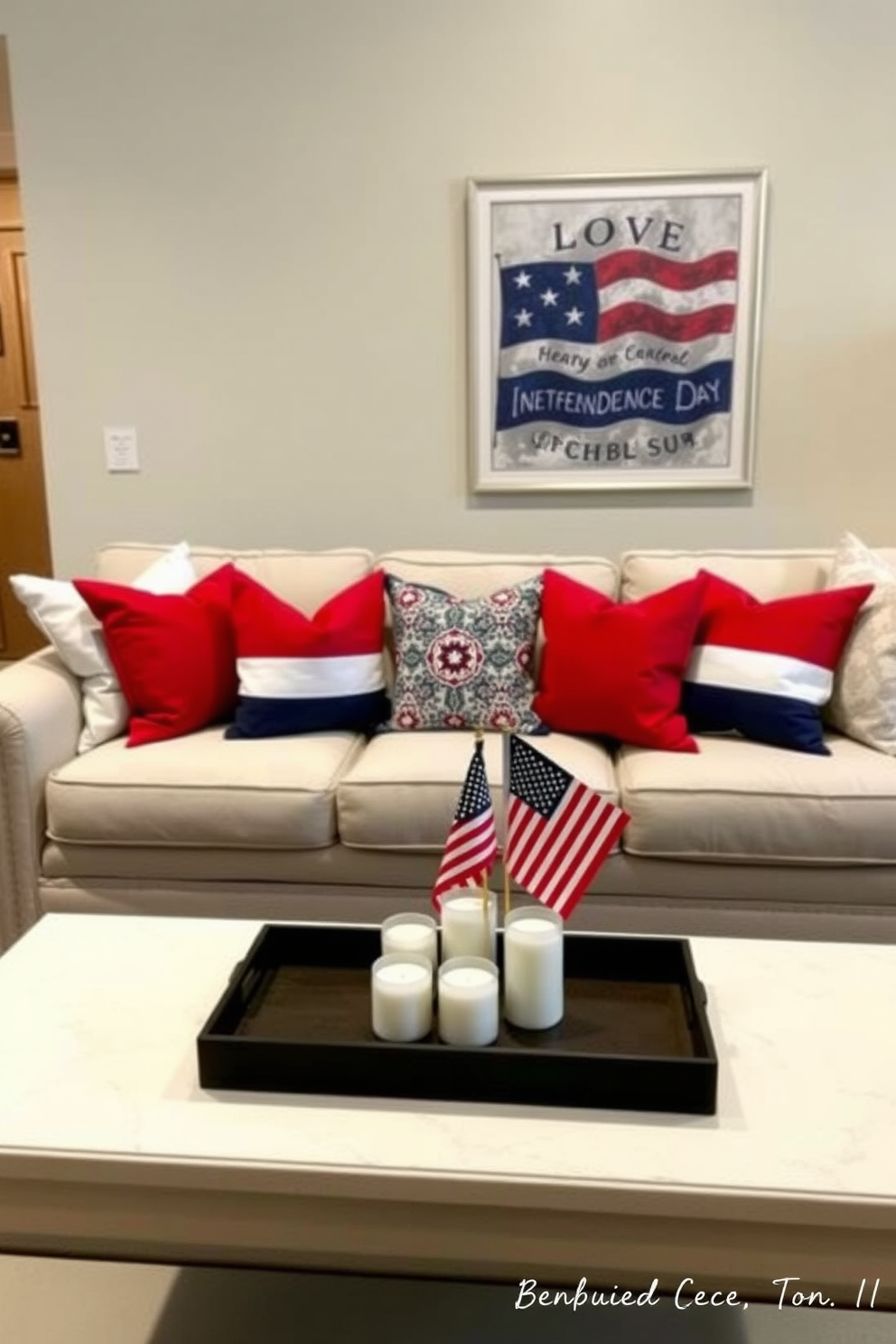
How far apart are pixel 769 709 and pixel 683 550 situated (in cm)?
79

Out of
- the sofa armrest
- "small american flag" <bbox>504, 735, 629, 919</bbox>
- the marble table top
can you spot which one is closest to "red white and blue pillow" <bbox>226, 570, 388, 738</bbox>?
the sofa armrest

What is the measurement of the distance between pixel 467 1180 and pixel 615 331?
2.44 meters

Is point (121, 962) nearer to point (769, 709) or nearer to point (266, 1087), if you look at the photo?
point (266, 1087)

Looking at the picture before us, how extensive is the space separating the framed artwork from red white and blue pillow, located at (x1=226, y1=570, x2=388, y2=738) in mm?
750

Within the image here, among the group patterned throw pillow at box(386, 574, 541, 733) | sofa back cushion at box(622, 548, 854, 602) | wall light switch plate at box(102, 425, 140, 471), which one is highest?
wall light switch plate at box(102, 425, 140, 471)

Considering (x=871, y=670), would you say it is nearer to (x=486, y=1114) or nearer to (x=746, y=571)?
(x=746, y=571)

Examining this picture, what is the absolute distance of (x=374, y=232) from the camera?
10.1ft

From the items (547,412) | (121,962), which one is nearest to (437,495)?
(547,412)

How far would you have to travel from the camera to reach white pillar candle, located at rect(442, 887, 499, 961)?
147 cm

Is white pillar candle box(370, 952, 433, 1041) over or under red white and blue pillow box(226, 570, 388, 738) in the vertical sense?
under

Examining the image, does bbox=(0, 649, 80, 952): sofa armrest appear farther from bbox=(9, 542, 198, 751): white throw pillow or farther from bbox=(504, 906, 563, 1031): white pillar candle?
bbox=(504, 906, 563, 1031): white pillar candle

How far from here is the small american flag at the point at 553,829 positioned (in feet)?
4.52

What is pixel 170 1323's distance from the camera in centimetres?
155

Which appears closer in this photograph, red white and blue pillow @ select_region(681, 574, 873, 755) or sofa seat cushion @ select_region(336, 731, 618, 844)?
sofa seat cushion @ select_region(336, 731, 618, 844)
